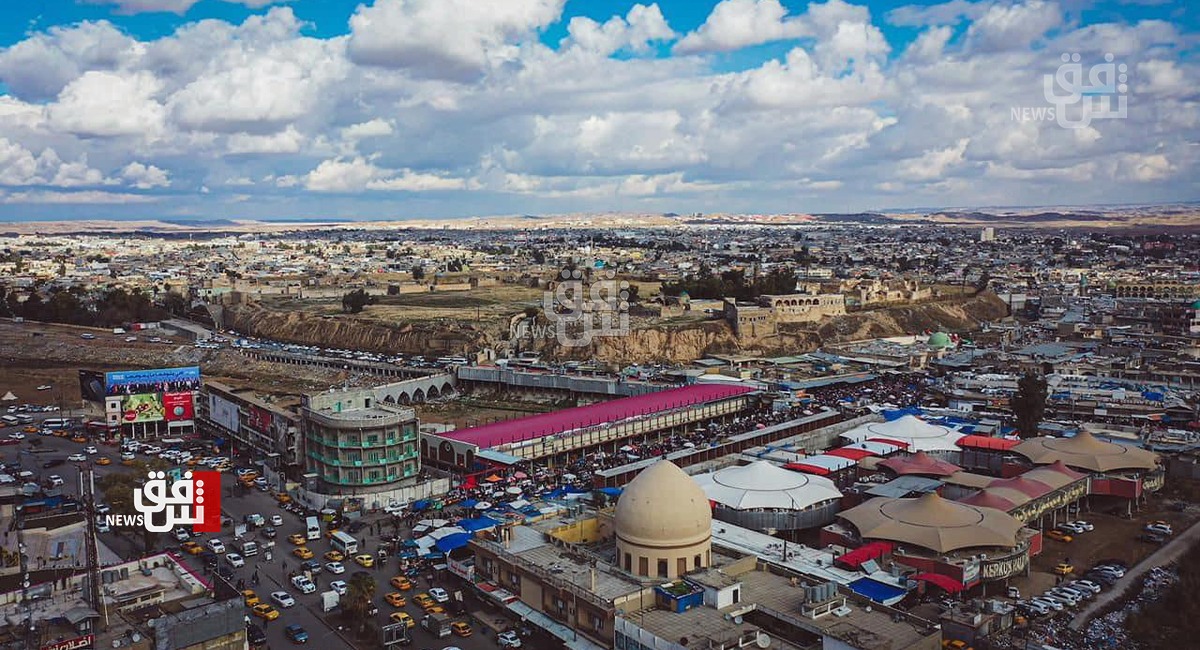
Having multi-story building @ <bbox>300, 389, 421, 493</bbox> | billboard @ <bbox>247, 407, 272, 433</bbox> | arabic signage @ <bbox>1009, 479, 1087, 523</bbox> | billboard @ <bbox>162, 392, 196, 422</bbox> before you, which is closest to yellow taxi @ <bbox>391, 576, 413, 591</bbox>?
multi-story building @ <bbox>300, 389, 421, 493</bbox>

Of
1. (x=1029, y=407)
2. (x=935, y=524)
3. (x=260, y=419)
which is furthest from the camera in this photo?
(x=260, y=419)

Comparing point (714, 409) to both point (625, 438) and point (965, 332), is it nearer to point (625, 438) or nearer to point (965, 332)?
point (625, 438)

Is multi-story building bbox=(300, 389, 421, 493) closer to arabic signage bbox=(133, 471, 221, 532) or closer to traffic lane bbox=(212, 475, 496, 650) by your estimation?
traffic lane bbox=(212, 475, 496, 650)

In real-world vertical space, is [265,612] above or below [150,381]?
below

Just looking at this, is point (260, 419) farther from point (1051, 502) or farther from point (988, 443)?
point (1051, 502)

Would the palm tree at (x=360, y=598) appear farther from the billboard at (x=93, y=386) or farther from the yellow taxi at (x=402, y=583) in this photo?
the billboard at (x=93, y=386)

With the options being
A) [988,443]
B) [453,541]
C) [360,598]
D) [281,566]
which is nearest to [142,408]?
[281,566]
